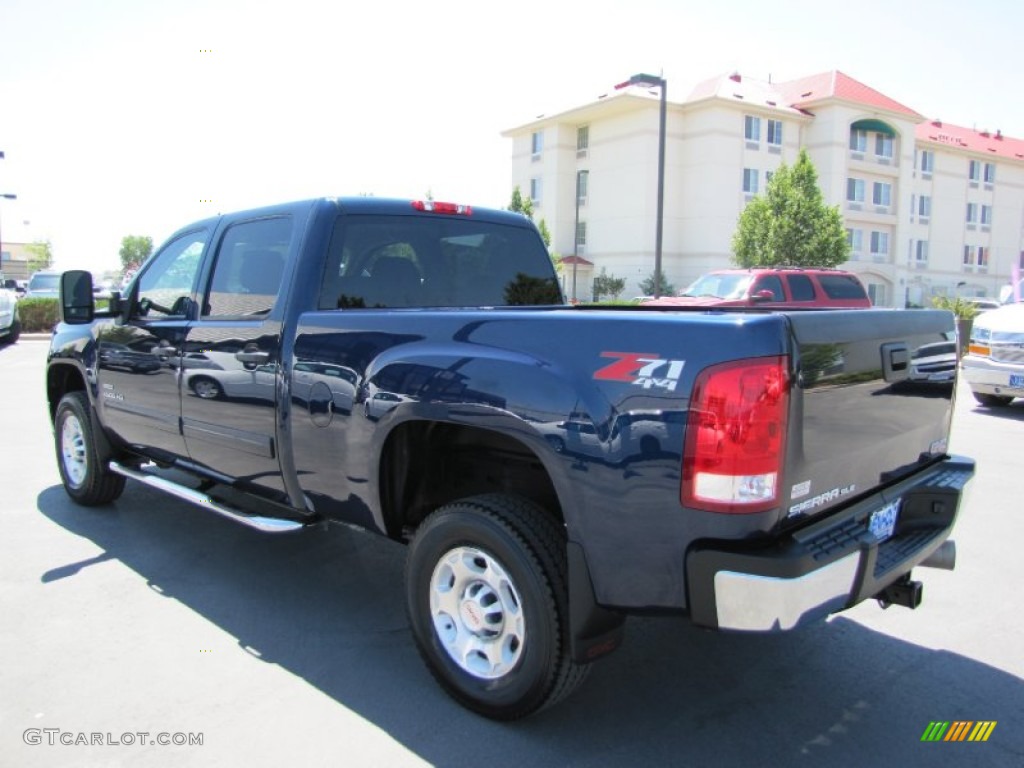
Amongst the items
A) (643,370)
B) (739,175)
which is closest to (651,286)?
(739,175)

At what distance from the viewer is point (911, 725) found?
116 inches

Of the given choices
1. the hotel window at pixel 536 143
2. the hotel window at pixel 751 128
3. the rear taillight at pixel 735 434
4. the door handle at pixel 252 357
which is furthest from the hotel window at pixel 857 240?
the rear taillight at pixel 735 434

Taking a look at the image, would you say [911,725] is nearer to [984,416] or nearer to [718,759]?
[718,759]

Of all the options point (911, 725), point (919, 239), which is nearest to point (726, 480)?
point (911, 725)

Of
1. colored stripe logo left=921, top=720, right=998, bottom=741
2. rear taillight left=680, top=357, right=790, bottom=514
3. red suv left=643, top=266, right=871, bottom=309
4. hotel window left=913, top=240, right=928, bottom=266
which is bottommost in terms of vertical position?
colored stripe logo left=921, top=720, right=998, bottom=741

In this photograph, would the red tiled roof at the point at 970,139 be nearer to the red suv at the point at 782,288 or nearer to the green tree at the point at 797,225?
the green tree at the point at 797,225

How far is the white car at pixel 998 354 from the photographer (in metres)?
9.80

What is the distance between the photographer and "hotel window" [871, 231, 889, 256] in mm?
52969

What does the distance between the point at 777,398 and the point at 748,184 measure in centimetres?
4932

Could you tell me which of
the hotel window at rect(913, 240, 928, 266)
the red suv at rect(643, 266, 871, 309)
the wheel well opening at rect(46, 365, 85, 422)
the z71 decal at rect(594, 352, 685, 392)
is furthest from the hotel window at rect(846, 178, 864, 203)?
the z71 decal at rect(594, 352, 685, 392)

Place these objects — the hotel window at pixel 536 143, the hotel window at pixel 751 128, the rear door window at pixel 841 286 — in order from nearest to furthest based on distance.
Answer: the rear door window at pixel 841 286, the hotel window at pixel 751 128, the hotel window at pixel 536 143

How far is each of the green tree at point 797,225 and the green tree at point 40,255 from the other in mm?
81631

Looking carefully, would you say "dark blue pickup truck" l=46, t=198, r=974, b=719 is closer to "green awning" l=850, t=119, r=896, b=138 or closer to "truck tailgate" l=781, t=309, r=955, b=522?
"truck tailgate" l=781, t=309, r=955, b=522

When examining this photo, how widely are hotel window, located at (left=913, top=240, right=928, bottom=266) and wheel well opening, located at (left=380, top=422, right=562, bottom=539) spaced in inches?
2395
